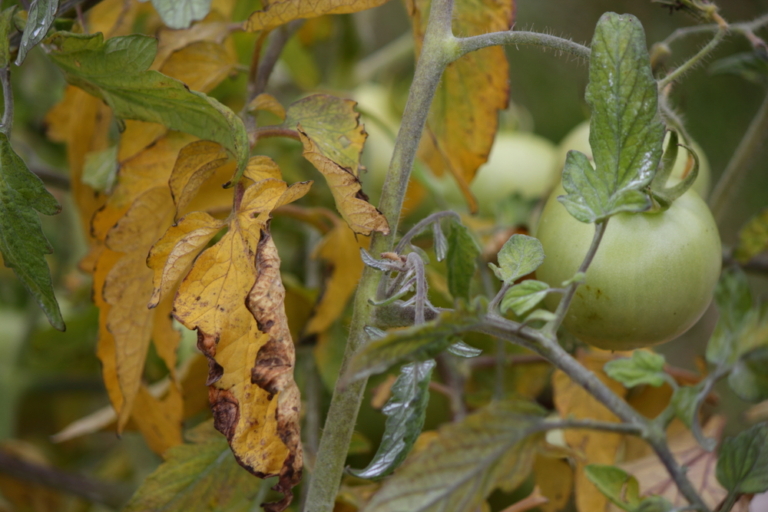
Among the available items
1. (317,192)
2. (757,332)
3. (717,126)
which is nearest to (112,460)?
(317,192)

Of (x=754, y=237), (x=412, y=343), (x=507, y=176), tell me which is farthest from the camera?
(x=507, y=176)

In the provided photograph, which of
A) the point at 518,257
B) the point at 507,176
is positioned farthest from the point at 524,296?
the point at 507,176

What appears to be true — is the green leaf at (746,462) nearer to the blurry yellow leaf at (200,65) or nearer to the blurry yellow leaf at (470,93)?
the blurry yellow leaf at (470,93)

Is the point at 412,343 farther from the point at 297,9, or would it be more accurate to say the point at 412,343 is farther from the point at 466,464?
the point at 297,9

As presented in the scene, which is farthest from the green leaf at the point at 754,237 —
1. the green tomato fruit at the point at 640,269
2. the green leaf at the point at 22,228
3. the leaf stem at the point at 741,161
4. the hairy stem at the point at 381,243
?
the green leaf at the point at 22,228

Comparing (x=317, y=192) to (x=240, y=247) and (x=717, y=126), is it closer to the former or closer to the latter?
(x=240, y=247)

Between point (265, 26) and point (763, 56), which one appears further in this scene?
point (763, 56)
